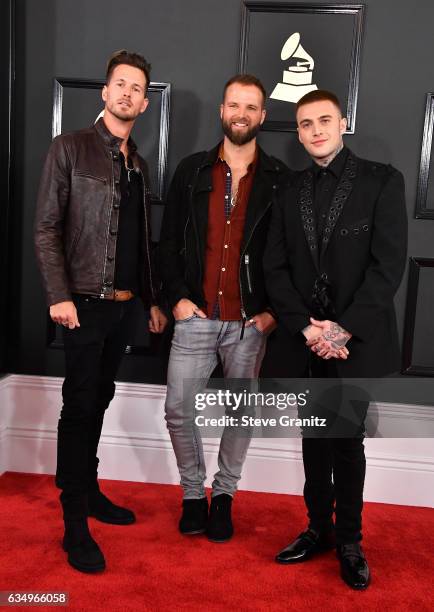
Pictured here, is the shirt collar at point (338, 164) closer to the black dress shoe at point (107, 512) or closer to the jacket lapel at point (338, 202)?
the jacket lapel at point (338, 202)

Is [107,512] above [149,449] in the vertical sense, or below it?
below

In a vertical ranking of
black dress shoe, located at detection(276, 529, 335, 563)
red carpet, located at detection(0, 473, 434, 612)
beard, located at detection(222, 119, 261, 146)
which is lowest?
red carpet, located at detection(0, 473, 434, 612)

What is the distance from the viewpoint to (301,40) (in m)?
2.84

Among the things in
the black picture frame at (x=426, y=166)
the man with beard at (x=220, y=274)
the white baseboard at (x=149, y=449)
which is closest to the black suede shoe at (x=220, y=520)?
the man with beard at (x=220, y=274)

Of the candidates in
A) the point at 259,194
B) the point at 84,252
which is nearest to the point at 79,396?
the point at 84,252

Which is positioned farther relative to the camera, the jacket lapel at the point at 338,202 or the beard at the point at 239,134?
the beard at the point at 239,134

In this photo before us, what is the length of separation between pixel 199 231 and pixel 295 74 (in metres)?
0.97

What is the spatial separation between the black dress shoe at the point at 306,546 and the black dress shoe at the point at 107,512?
2.22ft

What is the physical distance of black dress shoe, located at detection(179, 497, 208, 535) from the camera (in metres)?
2.56

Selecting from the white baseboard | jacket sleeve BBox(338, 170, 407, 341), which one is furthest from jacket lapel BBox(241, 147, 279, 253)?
the white baseboard

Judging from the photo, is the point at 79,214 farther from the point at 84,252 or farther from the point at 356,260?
the point at 356,260

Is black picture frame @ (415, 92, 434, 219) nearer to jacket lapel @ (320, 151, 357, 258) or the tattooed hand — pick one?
jacket lapel @ (320, 151, 357, 258)

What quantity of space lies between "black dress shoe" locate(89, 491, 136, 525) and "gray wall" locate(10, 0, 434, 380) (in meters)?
1.46

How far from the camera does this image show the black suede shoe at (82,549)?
2.21 m
